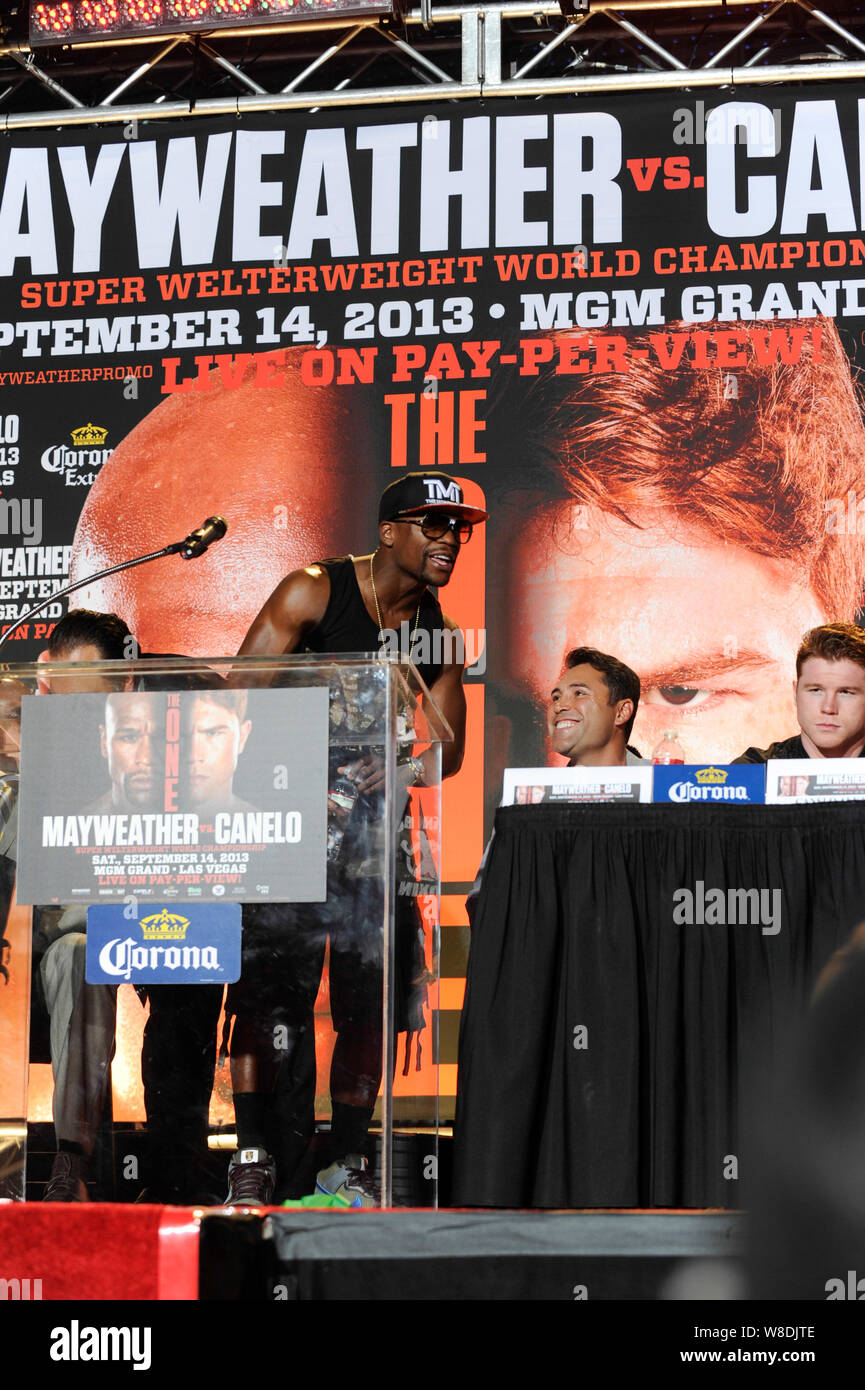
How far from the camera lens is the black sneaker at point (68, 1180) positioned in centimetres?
245

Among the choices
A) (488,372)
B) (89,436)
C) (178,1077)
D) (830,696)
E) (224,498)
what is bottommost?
(178,1077)

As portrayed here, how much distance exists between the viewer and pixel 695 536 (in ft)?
17.1

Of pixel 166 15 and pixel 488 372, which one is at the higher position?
pixel 166 15

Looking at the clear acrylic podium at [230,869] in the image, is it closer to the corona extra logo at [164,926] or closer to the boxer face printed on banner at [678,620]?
the corona extra logo at [164,926]

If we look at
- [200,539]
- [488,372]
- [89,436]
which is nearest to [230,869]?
[200,539]

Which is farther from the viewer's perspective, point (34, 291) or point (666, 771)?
point (34, 291)

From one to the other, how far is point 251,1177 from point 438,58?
4.45 metres

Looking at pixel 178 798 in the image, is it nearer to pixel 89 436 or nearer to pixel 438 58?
pixel 89 436

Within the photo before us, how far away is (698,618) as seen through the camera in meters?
5.18

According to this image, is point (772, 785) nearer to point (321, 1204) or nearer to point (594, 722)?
point (321, 1204)

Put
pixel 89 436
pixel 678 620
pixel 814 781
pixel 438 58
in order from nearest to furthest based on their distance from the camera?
pixel 814 781
pixel 678 620
pixel 89 436
pixel 438 58
